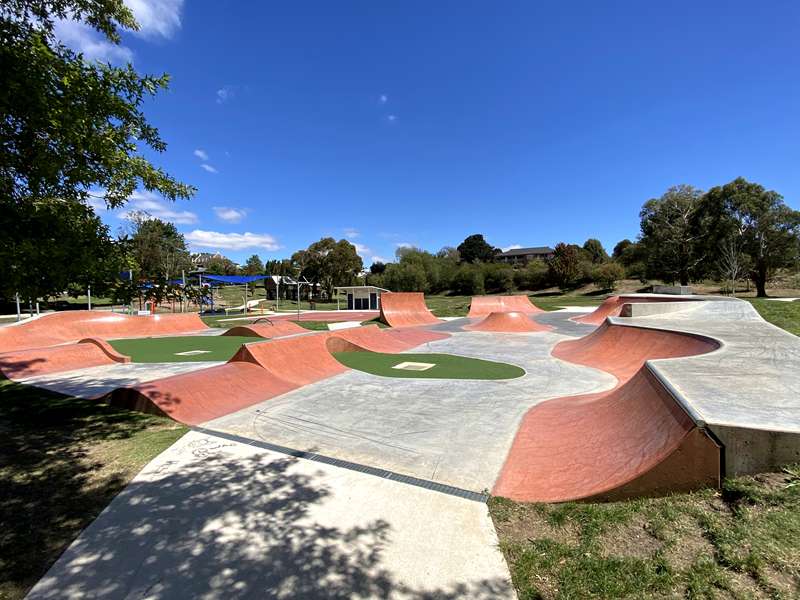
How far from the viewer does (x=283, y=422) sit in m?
6.01

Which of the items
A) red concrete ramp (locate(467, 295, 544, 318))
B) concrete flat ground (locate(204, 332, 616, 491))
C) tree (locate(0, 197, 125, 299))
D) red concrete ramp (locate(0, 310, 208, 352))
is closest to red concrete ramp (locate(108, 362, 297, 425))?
concrete flat ground (locate(204, 332, 616, 491))

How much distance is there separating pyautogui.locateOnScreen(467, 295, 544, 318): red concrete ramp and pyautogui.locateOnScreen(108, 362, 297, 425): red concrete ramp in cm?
2300

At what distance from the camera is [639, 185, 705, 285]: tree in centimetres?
A: 4081

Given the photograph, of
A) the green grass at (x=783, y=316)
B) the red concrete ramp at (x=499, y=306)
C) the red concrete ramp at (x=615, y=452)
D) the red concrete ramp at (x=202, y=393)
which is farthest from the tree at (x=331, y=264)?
the red concrete ramp at (x=615, y=452)

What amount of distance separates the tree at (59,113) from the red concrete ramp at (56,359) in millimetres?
8202

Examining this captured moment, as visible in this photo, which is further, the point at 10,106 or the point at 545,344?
the point at 545,344

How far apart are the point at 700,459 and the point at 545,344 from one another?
1230 centimetres

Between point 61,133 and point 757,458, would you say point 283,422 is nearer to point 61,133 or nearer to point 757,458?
point 61,133

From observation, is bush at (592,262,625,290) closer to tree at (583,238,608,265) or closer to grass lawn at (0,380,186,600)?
tree at (583,238,608,265)

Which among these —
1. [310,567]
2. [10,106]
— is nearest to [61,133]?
[10,106]

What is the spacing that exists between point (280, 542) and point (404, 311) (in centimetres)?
2267

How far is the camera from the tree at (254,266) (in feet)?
336

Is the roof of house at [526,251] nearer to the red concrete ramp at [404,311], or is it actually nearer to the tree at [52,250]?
the red concrete ramp at [404,311]

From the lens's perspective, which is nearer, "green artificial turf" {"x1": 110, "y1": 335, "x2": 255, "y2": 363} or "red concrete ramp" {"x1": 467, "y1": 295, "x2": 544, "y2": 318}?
"green artificial turf" {"x1": 110, "y1": 335, "x2": 255, "y2": 363}
